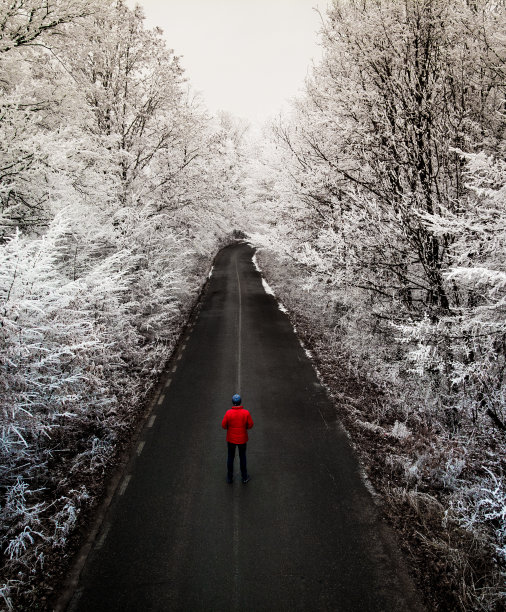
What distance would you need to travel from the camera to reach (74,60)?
12.0 m

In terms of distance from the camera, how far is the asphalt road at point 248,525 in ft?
14.3

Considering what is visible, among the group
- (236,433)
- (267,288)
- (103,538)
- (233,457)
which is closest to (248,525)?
(233,457)

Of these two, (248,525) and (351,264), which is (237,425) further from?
(351,264)

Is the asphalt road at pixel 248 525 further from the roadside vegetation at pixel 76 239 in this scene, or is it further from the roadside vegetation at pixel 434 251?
the roadside vegetation at pixel 76 239

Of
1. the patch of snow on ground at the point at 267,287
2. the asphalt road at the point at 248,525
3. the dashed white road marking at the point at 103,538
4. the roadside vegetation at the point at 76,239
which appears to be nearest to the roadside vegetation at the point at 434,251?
the asphalt road at the point at 248,525

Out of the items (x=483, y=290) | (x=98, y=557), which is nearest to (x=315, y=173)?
(x=483, y=290)

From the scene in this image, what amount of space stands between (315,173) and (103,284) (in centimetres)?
723

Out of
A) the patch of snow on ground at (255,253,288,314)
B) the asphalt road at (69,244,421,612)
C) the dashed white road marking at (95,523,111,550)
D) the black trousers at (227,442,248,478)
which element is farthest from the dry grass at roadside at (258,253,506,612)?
the patch of snow on ground at (255,253,288,314)

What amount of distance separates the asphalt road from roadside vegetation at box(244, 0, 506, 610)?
2.11 ft

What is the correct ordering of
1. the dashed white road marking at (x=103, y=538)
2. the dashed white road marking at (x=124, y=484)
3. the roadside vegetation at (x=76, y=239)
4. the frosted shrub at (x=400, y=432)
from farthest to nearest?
1. the frosted shrub at (x=400, y=432)
2. the dashed white road marking at (x=124, y=484)
3. the roadside vegetation at (x=76, y=239)
4. the dashed white road marking at (x=103, y=538)

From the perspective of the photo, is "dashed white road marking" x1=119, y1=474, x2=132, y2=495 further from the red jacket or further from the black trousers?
the red jacket

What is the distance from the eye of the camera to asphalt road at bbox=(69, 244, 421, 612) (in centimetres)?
436

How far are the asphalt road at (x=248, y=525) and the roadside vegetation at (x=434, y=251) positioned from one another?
64 cm

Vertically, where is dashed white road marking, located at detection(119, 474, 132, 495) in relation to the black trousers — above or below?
below
